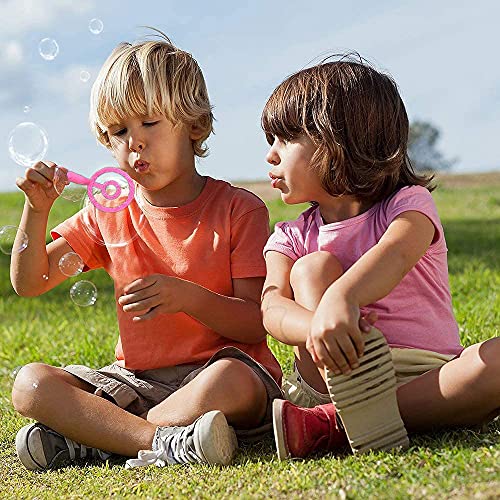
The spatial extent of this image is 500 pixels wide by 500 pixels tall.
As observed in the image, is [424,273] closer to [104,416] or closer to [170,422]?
[170,422]

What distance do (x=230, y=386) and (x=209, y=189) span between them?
65 cm

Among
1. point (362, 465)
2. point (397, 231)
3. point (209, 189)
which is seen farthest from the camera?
point (209, 189)

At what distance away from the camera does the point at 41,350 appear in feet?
13.0

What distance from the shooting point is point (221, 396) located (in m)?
2.29

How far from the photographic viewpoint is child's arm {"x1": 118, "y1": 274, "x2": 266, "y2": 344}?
229 centimetres

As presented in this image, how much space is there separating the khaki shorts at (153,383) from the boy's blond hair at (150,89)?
62 centimetres

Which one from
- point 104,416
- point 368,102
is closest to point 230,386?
point 104,416

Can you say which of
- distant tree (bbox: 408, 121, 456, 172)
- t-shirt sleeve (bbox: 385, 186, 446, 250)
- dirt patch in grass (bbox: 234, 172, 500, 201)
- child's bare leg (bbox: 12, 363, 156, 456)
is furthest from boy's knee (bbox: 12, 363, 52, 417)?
distant tree (bbox: 408, 121, 456, 172)

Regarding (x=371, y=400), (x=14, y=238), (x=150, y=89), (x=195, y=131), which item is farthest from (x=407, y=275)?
(x=14, y=238)

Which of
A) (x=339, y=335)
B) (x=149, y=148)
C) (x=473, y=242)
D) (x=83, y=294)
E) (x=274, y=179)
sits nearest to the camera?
(x=339, y=335)

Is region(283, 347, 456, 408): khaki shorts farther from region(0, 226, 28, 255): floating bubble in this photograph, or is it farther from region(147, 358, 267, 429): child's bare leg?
region(0, 226, 28, 255): floating bubble

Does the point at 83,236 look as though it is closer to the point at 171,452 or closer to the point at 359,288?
the point at 171,452

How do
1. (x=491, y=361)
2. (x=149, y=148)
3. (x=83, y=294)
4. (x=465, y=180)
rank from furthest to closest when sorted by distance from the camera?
(x=465, y=180) < (x=83, y=294) < (x=149, y=148) < (x=491, y=361)

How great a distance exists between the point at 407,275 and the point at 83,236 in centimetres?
99
